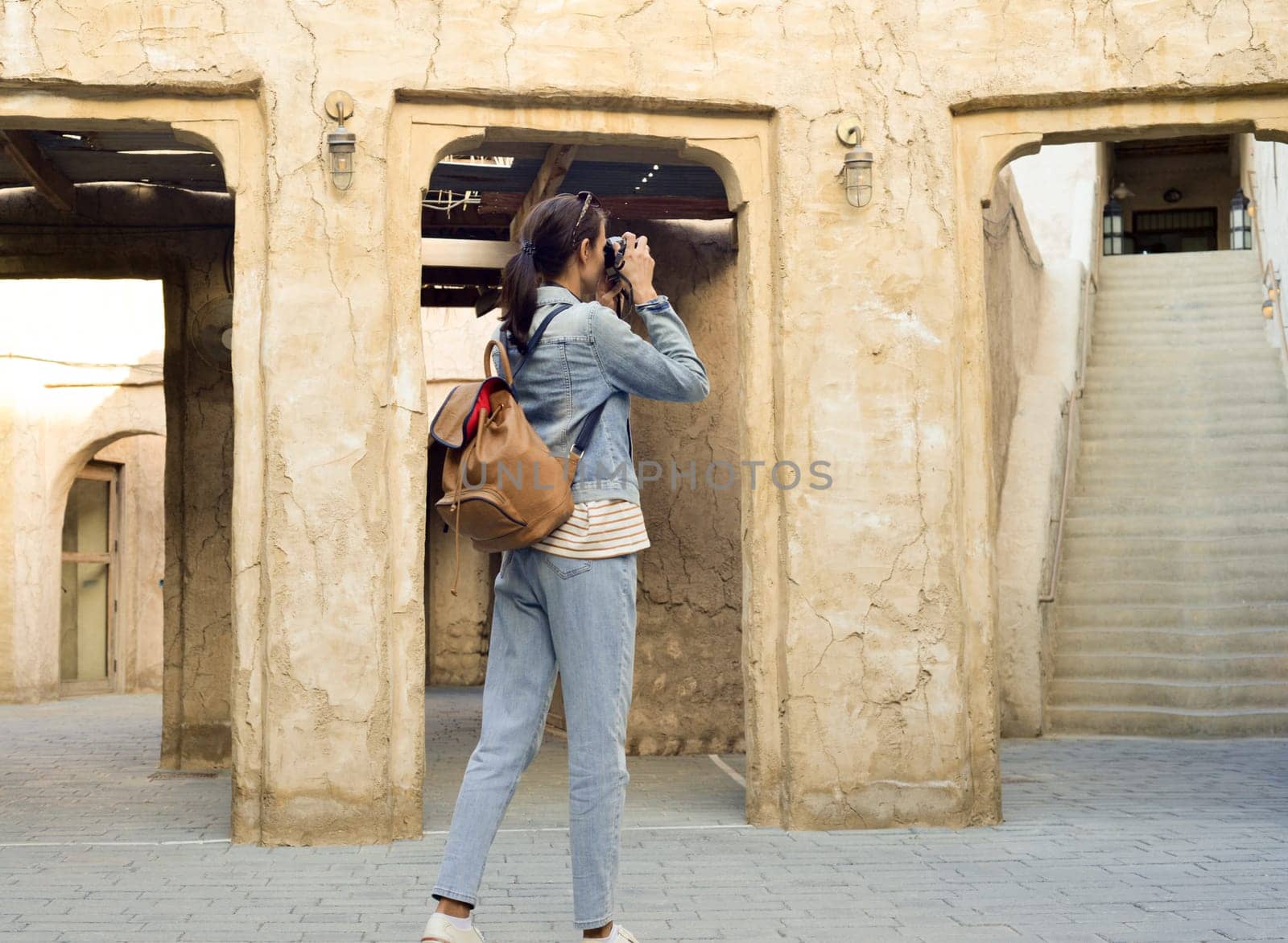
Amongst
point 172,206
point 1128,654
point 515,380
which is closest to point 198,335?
point 172,206

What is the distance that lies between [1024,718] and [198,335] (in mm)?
5802

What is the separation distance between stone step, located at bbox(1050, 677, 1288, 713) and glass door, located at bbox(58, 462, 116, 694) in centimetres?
1253

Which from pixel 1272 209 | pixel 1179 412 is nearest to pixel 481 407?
pixel 1179 412

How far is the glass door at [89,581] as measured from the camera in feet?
56.9

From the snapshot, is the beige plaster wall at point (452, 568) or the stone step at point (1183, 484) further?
the beige plaster wall at point (452, 568)

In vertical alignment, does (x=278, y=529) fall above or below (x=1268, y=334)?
below

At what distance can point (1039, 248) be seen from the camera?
580 inches

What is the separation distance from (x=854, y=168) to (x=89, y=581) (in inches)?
562

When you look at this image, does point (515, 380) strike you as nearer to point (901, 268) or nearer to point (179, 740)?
point (901, 268)

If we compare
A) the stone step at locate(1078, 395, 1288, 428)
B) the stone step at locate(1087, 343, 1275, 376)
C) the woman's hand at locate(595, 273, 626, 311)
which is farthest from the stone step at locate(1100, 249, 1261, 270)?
the woman's hand at locate(595, 273, 626, 311)

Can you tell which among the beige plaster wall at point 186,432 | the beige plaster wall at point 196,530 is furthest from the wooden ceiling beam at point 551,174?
the beige plaster wall at point 196,530

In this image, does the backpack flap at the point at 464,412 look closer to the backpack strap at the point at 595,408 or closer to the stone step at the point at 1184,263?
the backpack strap at the point at 595,408

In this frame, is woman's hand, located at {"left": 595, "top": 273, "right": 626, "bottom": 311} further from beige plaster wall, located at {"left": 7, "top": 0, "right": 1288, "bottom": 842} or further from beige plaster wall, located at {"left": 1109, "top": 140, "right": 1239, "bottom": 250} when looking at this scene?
beige plaster wall, located at {"left": 1109, "top": 140, "right": 1239, "bottom": 250}

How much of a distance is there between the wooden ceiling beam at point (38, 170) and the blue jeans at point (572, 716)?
479 cm
